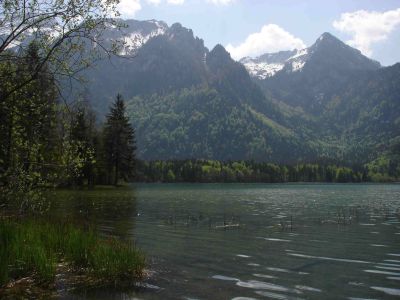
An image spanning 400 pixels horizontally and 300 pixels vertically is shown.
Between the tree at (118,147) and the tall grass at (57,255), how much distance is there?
83888 mm

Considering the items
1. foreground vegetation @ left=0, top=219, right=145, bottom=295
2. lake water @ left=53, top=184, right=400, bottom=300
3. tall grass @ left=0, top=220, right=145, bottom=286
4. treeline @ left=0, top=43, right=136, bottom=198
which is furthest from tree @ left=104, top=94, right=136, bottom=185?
foreground vegetation @ left=0, top=219, right=145, bottom=295

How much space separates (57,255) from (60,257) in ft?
0.55

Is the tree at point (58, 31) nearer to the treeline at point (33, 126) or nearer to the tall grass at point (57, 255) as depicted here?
the treeline at point (33, 126)

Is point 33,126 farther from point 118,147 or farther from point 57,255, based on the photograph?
Result: point 118,147

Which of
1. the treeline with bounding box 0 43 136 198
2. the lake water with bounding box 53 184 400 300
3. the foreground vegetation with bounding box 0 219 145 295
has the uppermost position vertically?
the treeline with bounding box 0 43 136 198

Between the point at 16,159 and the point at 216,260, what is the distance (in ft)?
35.9

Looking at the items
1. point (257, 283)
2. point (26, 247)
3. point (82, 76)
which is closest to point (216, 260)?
point (257, 283)

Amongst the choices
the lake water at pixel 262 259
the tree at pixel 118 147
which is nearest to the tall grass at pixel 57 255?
the lake water at pixel 262 259

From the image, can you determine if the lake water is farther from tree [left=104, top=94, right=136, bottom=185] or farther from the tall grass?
tree [left=104, top=94, right=136, bottom=185]

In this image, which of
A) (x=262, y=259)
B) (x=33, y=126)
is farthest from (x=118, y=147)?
(x=262, y=259)

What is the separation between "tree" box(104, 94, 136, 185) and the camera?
102375mm

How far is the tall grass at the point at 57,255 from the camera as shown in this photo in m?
14.3

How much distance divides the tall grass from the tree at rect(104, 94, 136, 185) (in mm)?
83888

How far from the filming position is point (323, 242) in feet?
88.6
